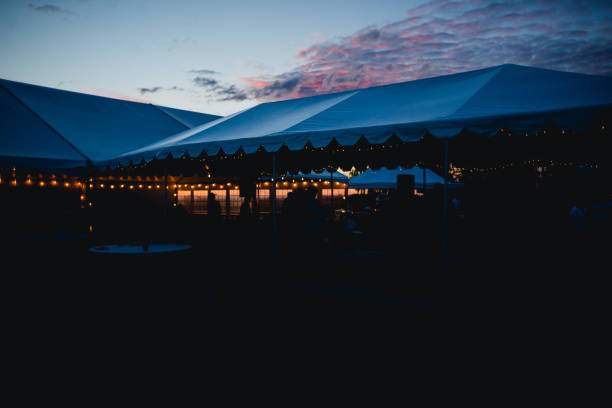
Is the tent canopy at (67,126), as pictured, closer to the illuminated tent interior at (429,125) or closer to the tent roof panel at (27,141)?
the tent roof panel at (27,141)

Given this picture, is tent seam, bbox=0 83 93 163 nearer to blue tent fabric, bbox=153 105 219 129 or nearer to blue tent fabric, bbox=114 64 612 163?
blue tent fabric, bbox=114 64 612 163

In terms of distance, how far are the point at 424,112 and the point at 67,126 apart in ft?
29.8

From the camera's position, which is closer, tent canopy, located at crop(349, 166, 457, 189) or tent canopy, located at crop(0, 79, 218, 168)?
tent canopy, located at crop(0, 79, 218, 168)

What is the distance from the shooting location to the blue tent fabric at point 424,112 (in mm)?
4439

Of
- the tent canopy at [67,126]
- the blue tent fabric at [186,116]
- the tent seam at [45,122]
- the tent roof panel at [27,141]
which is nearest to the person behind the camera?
the tent roof panel at [27,141]

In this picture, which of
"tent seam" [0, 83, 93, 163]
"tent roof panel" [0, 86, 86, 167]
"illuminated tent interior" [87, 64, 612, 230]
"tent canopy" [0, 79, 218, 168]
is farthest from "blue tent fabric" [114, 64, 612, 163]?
"tent canopy" [0, 79, 218, 168]

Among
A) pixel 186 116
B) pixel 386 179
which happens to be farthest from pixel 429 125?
pixel 386 179

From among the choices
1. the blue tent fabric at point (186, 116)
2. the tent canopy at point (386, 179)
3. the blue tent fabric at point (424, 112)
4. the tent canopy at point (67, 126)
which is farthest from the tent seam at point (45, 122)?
the tent canopy at point (386, 179)

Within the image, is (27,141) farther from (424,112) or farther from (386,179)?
(386,179)

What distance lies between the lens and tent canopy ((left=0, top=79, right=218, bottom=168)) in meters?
8.52

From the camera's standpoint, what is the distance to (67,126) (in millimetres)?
9914

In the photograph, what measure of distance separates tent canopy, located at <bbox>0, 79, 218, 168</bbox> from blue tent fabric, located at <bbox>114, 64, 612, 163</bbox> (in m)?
2.07

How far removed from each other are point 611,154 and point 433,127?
218 inches

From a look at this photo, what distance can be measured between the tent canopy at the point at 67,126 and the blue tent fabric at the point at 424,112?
6.78 ft
